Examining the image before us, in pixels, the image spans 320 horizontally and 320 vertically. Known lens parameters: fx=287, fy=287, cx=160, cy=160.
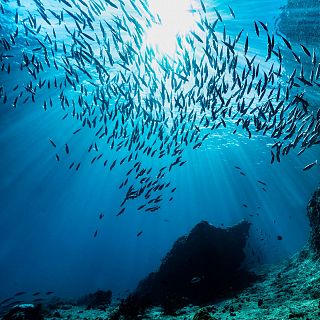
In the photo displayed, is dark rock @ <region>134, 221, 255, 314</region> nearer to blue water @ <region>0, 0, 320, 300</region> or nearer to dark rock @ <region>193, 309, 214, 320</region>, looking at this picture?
blue water @ <region>0, 0, 320, 300</region>

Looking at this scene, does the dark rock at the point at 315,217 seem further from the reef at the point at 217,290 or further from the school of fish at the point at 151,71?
the school of fish at the point at 151,71

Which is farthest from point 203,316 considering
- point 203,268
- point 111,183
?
point 111,183

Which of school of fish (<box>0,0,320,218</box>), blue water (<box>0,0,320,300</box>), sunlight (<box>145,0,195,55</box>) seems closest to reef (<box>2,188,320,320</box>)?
school of fish (<box>0,0,320,218</box>)

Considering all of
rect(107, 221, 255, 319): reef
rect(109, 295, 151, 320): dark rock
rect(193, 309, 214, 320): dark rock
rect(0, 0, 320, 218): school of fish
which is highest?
rect(0, 0, 320, 218): school of fish

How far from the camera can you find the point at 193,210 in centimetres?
9350

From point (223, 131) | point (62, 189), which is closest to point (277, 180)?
point (223, 131)

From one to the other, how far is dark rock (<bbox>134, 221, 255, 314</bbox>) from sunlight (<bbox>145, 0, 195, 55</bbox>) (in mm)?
9588

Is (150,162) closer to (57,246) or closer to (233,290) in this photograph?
(233,290)

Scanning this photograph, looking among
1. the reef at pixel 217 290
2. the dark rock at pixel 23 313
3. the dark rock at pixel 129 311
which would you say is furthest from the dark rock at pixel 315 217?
the dark rock at pixel 23 313

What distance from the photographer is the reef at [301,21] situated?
1322cm

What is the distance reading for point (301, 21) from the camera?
46.2 feet

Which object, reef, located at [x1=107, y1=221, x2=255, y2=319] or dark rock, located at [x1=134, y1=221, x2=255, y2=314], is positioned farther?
dark rock, located at [x1=134, y1=221, x2=255, y2=314]

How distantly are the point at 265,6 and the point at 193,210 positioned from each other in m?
83.4

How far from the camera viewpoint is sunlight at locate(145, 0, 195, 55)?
1373 cm
